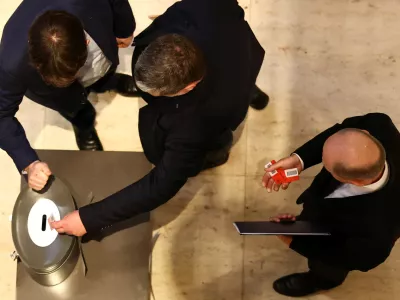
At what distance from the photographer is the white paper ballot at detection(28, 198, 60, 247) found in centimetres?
137

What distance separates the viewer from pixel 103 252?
4.91ft

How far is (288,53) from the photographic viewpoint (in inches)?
77.5

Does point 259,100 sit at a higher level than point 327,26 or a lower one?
lower

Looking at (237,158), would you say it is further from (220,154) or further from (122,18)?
(122,18)

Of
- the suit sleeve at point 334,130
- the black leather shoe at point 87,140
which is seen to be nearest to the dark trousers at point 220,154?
the suit sleeve at point 334,130

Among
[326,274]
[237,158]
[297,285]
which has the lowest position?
[297,285]

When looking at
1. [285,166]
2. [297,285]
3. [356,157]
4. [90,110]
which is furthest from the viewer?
[90,110]

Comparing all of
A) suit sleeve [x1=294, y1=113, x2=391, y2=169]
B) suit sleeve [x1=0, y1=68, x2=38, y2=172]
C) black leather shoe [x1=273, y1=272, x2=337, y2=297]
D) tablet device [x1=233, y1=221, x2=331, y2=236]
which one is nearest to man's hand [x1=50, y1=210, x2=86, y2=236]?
suit sleeve [x1=0, y1=68, x2=38, y2=172]

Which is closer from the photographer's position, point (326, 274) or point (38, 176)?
point (38, 176)

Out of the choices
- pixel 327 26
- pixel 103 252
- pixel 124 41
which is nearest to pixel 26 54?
pixel 124 41

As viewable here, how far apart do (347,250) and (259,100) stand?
0.81 m

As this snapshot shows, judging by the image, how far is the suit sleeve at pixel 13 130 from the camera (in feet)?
4.43

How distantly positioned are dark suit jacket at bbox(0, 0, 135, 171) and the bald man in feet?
2.15

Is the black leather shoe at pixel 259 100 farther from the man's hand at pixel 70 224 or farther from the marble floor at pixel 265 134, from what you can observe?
the man's hand at pixel 70 224
